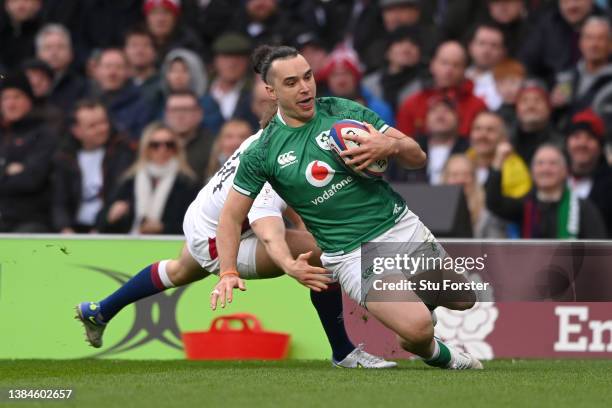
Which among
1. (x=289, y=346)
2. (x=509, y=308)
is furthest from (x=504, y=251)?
(x=289, y=346)

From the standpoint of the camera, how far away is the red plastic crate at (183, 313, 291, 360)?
9461 mm

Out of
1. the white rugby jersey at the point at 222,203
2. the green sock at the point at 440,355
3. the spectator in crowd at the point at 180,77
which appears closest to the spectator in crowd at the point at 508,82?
the spectator in crowd at the point at 180,77

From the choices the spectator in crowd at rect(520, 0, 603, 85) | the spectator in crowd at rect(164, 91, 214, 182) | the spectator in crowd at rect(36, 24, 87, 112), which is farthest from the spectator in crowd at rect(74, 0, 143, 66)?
the spectator in crowd at rect(520, 0, 603, 85)

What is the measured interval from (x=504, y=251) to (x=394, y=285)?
2.11m

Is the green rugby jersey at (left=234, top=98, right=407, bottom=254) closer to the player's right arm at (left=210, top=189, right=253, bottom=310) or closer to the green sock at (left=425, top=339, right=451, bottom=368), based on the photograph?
the player's right arm at (left=210, top=189, right=253, bottom=310)

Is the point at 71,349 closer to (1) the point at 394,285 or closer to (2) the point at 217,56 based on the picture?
(1) the point at 394,285

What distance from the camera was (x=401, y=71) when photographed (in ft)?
44.3

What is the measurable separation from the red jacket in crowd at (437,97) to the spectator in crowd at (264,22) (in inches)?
78.7

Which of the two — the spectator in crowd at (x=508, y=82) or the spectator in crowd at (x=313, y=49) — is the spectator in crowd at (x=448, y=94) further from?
the spectator in crowd at (x=313, y=49)

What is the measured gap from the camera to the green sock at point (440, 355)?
8.00m

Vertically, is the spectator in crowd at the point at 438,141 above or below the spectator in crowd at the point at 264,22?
below

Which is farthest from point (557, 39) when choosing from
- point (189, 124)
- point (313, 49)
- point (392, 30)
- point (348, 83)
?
point (189, 124)

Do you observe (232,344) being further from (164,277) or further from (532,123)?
(532,123)

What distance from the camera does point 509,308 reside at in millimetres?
9648
